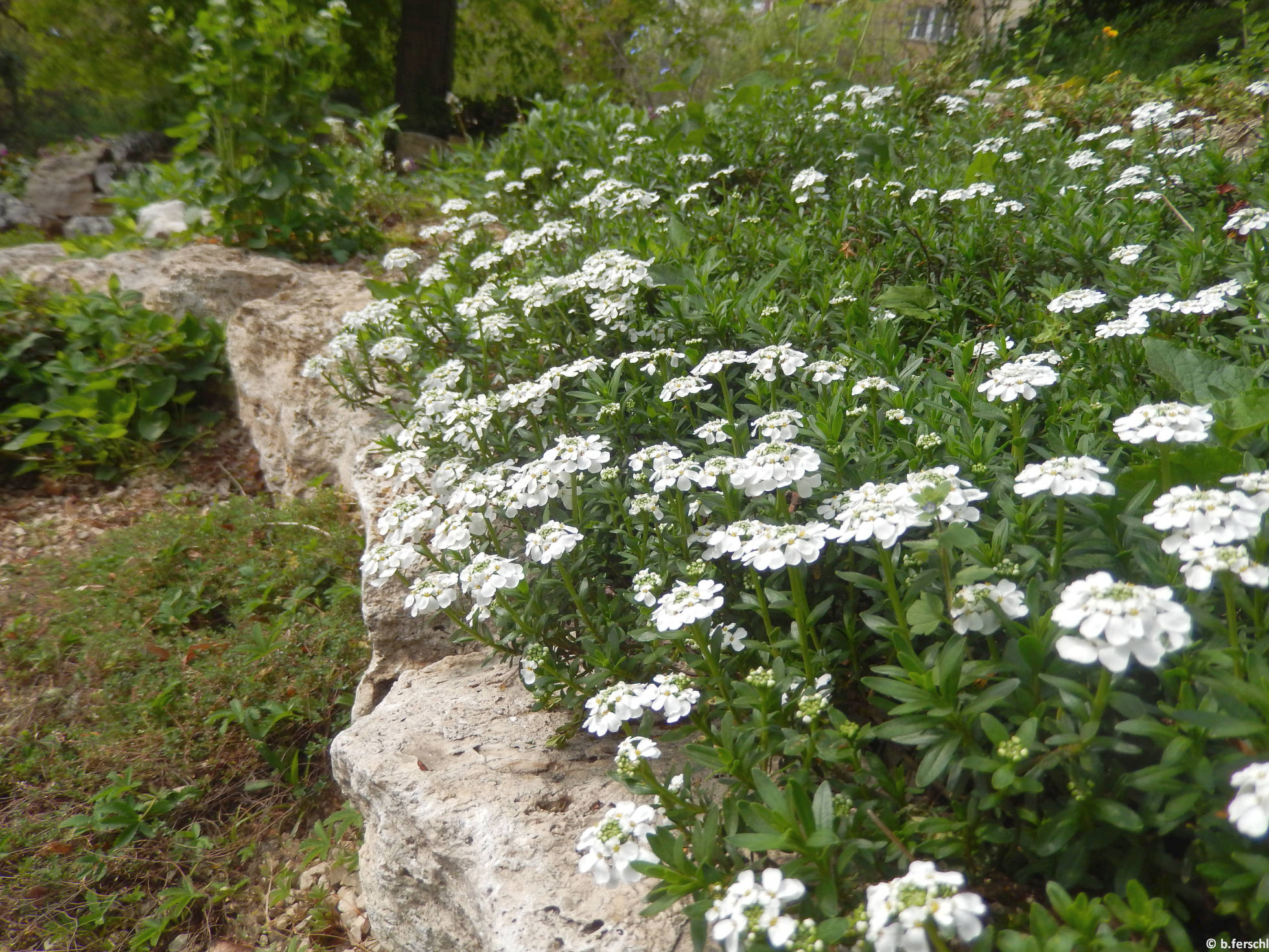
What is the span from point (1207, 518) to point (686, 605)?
106cm

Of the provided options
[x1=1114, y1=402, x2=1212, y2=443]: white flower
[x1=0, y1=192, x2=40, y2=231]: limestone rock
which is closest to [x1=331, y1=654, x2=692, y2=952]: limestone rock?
[x1=1114, y1=402, x2=1212, y2=443]: white flower

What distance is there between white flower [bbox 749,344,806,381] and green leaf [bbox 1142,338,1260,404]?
100 centimetres

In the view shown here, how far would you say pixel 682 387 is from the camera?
2.57 meters

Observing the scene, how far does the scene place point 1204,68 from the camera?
5605 mm

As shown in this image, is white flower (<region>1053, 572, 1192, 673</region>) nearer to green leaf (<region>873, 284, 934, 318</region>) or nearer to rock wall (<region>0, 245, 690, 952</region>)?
rock wall (<region>0, 245, 690, 952</region>)

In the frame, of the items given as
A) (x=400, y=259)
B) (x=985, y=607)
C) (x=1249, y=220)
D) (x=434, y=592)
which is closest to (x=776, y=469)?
(x=985, y=607)


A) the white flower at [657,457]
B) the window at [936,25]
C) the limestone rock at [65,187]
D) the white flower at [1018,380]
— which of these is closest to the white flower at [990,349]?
the white flower at [1018,380]

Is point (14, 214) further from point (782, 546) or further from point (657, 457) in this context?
point (782, 546)

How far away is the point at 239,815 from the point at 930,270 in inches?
145

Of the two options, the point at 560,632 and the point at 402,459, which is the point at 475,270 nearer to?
the point at 402,459

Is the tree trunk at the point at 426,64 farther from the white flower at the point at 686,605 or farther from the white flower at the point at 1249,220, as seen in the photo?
the white flower at the point at 686,605

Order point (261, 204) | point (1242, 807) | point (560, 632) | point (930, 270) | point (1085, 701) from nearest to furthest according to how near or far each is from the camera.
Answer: point (1242, 807), point (1085, 701), point (560, 632), point (930, 270), point (261, 204)

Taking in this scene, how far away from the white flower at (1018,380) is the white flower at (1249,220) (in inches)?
45.5

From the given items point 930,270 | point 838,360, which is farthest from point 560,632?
point 930,270
